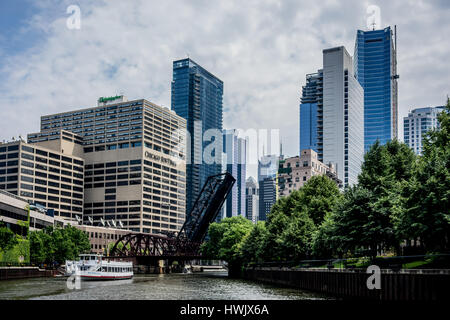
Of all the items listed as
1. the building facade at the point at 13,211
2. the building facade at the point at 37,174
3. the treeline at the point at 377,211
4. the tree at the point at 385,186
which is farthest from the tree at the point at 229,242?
the building facade at the point at 37,174

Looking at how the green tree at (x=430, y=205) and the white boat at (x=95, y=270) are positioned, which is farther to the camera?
the white boat at (x=95, y=270)

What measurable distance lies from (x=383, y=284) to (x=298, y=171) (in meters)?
144

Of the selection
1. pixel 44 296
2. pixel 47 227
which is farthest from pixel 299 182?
pixel 44 296

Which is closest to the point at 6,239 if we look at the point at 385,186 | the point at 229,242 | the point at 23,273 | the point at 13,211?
the point at 23,273

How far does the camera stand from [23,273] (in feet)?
274

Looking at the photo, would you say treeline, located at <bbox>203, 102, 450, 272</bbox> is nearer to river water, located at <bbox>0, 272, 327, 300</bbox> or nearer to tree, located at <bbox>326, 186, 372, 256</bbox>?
tree, located at <bbox>326, 186, 372, 256</bbox>

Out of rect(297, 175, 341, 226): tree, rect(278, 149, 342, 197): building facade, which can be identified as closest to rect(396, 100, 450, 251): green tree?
rect(297, 175, 341, 226): tree

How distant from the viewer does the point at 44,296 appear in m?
45.5

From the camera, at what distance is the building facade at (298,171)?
178 m

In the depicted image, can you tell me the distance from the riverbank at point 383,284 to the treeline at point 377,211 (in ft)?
10.6

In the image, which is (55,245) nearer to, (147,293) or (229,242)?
(229,242)

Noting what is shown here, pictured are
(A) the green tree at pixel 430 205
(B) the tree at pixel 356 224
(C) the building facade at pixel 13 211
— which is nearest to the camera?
(A) the green tree at pixel 430 205

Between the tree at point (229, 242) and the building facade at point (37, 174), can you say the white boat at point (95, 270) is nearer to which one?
the tree at point (229, 242)

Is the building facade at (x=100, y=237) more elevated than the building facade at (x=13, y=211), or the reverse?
the building facade at (x=13, y=211)
